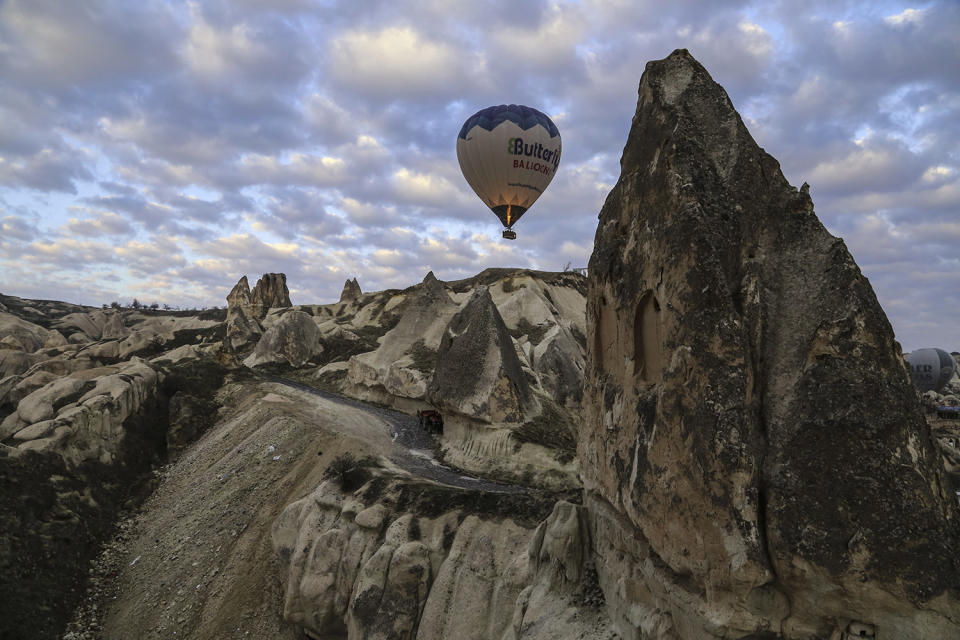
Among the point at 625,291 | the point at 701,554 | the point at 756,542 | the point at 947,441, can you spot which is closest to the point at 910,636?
the point at 756,542

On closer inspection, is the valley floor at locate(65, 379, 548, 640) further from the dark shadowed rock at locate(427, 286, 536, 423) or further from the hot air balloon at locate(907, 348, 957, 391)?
the hot air balloon at locate(907, 348, 957, 391)

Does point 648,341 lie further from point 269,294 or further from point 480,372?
point 269,294

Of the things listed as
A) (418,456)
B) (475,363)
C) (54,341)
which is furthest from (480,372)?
(54,341)

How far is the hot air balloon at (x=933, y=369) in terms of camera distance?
65250 millimetres

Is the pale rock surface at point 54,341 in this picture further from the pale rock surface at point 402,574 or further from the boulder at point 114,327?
the pale rock surface at point 402,574

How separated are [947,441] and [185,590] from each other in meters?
41.6

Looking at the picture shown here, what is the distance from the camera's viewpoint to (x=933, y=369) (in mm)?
65438

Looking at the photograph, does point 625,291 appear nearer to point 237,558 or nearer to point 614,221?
point 614,221

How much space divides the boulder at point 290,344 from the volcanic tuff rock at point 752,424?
41798mm

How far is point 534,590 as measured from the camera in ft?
34.9

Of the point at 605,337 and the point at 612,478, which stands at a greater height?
the point at 605,337

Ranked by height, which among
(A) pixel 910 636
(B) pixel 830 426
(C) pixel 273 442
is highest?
(B) pixel 830 426

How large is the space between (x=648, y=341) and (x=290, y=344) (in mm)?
43289

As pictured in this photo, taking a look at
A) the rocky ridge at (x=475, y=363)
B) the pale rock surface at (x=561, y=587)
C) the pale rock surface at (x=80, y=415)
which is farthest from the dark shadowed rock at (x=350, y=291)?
the pale rock surface at (x=561, y=587)
